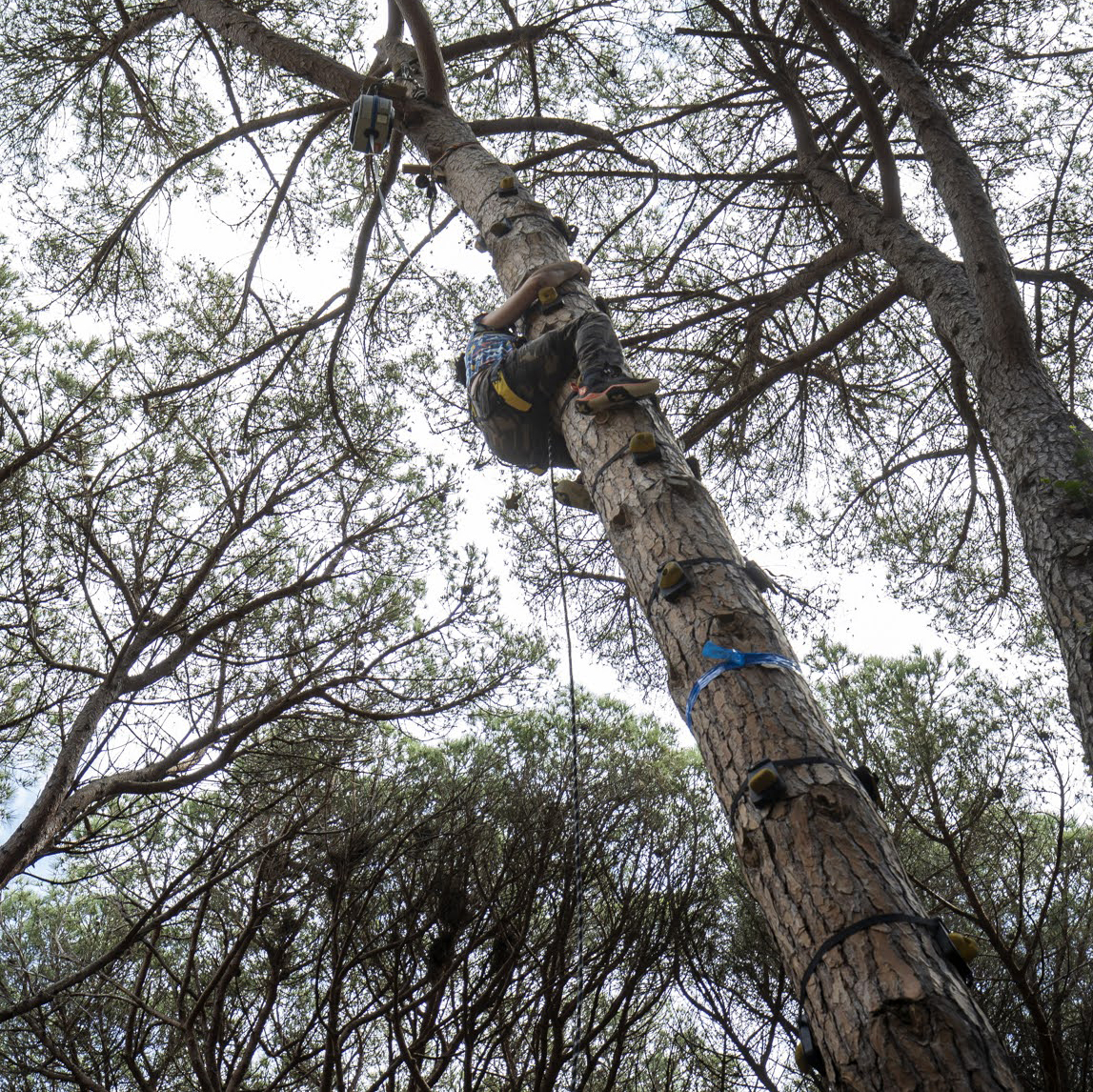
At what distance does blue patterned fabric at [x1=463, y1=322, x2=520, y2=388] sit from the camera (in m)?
3.16

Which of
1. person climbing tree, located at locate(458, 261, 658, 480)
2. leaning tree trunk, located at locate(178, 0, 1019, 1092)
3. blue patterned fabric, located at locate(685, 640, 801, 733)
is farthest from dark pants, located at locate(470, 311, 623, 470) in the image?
blue patterned fabric, located at locate(685, 640, 801, 733)

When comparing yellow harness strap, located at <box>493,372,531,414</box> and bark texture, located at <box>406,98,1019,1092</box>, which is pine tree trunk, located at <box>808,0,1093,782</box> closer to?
bark texture, located at <box>406,98,1019,1092</box>

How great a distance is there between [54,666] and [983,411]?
14.6 feet

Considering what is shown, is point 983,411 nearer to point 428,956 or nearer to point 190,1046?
point 428,956

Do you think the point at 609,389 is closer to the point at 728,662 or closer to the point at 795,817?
the point at 728,662

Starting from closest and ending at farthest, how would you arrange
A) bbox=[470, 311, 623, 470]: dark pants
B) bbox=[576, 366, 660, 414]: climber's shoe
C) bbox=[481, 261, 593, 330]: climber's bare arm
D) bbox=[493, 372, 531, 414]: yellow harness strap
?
bbox=[576, 366, 660, 414]: climber's shoe → bbox=[470, 311, 623, 470]: dark pants → bbox=[493, 372, 531, 414]: yellow harness strap → bbox=[481, 261, 593, 330]: climber's bare arm

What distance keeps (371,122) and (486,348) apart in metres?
1.34

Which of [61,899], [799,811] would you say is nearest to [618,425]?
[799,811]

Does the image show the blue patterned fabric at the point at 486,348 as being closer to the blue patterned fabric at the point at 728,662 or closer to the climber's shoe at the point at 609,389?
the climber's shoe at the point at 609,389

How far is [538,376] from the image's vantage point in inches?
111

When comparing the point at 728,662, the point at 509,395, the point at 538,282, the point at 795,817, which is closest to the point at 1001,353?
the point at 538,282

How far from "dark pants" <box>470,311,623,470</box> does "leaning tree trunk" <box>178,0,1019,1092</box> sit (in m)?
0.14

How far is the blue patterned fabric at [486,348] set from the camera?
3156 millimetres

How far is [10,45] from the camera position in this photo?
5570mm
